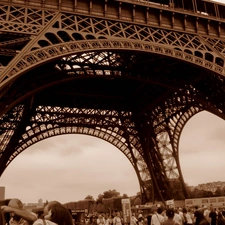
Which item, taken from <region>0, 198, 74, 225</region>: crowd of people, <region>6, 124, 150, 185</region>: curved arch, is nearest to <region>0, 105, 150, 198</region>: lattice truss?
<region>6, 124, 150, 185</region>: curved arch

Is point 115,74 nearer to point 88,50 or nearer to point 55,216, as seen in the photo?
point 88,50

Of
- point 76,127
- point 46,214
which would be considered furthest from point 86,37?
point 76,127

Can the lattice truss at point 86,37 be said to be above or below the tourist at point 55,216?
above

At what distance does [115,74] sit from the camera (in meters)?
22.0

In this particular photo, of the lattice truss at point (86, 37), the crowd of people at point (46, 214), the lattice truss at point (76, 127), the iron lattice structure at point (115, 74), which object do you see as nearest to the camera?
the crowd of people at point (46, 214)

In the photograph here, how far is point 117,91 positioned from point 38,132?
8.78 m

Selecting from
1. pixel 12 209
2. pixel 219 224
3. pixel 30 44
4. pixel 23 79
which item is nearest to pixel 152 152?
pixel 23 79

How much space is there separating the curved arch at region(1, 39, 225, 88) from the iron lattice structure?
0.04m

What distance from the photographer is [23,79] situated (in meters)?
18.5

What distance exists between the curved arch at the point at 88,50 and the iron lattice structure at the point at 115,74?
0.15ft

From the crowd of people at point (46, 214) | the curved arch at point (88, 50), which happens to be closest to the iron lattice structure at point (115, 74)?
the curved arch at point (88, 50)

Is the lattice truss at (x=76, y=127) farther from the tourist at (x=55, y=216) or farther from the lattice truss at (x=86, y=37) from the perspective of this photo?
the tourist at (x=55, y=216)

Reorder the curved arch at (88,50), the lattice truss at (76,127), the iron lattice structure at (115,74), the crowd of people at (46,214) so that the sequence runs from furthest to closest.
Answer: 1. the lattice truss at (76,127)
2. the iron lattice structure at (115,74)
3. the curved arch at (88,50)
4. the crowd of people at (46,214)

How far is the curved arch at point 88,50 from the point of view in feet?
46.8
